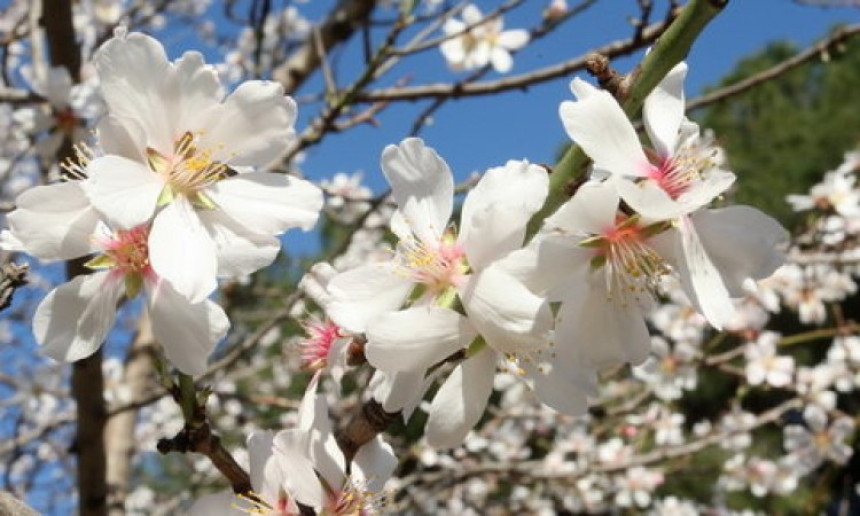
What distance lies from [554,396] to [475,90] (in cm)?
130

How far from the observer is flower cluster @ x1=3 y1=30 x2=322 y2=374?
26.6 inches

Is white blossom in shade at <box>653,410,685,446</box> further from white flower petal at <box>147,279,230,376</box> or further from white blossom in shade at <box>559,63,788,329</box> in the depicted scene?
white flower petal at <box>147,279,230,376</box>

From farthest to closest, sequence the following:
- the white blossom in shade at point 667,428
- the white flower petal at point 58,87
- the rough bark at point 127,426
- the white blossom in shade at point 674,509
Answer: the white blossom in shade at point 674,509, the white blossom in shade at point 667,428, the rough bark at point 127,426, the white flower petal at point 58,87

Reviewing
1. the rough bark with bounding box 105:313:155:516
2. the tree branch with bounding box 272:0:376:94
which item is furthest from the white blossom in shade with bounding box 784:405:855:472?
the rough bark with bounding box 105:313:155:516

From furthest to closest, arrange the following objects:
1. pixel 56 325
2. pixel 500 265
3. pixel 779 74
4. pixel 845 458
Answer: pixel 845 458, pixel 779 74, pixel 56 325, pixel 500 265

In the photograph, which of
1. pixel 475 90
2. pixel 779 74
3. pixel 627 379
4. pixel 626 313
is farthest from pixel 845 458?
pixel 626 313

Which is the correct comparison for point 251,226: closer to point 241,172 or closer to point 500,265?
point 241,172

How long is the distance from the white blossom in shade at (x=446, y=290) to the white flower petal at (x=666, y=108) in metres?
0.13

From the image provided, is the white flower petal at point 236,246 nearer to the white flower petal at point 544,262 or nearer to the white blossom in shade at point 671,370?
the white flower petal at point 544,262

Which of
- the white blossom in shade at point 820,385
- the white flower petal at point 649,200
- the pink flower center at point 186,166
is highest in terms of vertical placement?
the pink flower center at point 186,166

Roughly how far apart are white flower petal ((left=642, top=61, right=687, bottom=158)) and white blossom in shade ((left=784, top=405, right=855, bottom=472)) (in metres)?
2.60

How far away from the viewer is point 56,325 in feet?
2.42

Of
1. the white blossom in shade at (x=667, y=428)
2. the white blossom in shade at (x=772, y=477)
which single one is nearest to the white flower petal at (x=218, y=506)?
the white blossom in shade at (x=667, y=428)

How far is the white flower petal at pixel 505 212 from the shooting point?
62 centimetres
